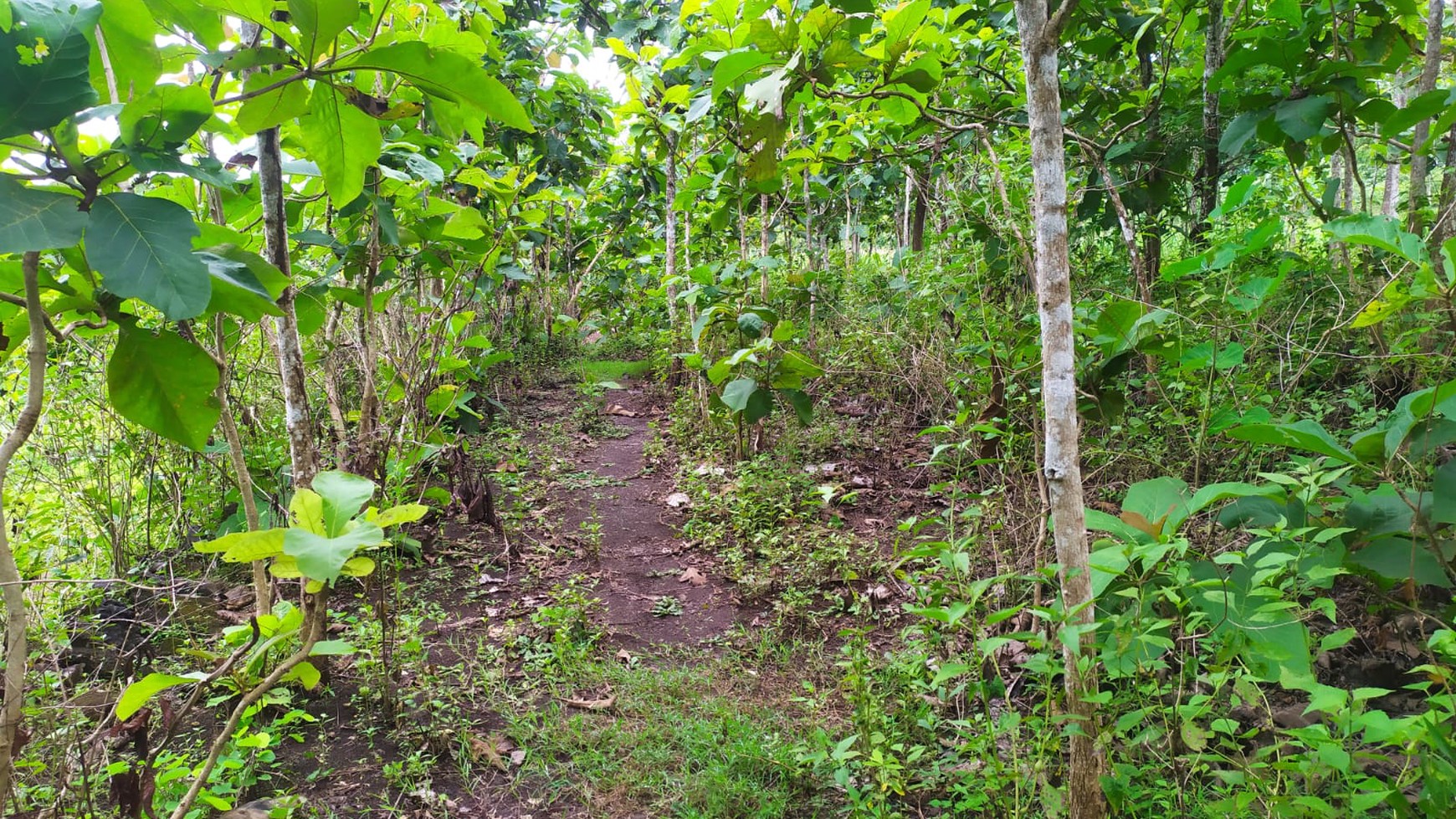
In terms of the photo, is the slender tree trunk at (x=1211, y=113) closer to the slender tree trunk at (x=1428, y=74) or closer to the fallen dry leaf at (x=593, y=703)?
the slender tree trunk at (x=1428, y=74)

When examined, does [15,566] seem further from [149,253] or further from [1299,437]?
[1299,437]

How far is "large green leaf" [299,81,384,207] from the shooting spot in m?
1.22

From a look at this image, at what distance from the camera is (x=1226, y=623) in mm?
1543

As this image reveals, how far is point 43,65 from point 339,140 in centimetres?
47

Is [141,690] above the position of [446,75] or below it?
below

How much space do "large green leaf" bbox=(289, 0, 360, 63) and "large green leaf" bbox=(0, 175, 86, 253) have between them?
38 cm

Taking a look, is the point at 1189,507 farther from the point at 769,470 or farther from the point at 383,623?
the point at 769,470

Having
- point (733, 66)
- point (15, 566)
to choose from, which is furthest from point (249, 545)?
point (733, 66)

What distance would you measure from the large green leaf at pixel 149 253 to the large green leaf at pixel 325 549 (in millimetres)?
292

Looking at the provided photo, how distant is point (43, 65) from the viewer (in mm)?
803

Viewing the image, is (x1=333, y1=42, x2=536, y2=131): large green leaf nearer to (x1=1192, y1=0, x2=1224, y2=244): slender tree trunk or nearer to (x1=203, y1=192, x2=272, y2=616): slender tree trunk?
(x1=203, y1=192, x2=272, y2=616): slender tree trunk

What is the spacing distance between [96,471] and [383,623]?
1.81 metres

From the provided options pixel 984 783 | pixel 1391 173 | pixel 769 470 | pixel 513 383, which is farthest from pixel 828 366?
pixel 1391 173

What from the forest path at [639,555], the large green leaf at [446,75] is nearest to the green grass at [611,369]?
the forest path at [639,555]
